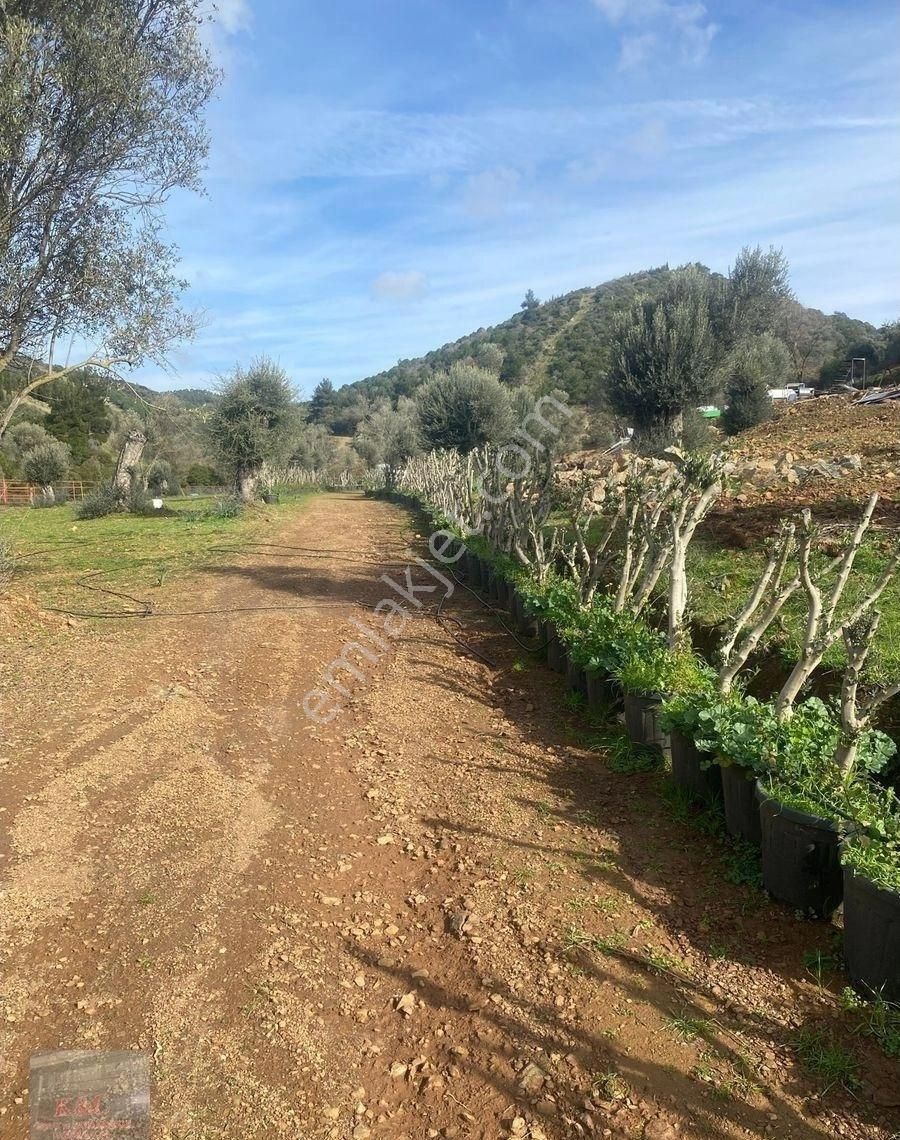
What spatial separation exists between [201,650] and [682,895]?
17.4 ft

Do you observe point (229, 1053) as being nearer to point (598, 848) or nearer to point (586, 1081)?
point (586, 1081)

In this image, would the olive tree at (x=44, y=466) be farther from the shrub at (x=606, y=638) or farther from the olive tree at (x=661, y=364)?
the shrub at (x=606, y=638)

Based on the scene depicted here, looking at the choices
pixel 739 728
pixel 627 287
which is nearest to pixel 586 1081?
pixel 739 728

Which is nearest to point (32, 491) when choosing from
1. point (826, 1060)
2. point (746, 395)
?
point (746, 395)

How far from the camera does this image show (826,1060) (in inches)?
94.7

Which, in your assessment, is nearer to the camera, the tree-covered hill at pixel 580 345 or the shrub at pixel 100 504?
the shrub at pixel 100 504

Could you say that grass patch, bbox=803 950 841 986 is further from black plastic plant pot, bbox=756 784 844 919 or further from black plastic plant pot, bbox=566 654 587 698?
black plastic plant pot, bbox=566 654 587 698

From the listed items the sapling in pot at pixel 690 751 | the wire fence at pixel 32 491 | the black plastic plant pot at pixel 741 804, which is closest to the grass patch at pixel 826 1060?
the black plastic plant pot at pixel 741 804

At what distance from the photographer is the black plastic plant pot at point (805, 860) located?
3.11m

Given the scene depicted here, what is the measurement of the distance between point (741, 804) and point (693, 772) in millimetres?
463

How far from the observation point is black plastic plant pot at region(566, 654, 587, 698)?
19.8ft

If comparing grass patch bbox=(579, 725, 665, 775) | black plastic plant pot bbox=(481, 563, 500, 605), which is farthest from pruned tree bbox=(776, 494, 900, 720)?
black plastic plant pot bbox=(481, 563, 500, 605)

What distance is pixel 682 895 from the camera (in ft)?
11.2

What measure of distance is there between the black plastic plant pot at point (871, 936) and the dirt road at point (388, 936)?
0.15 meters
